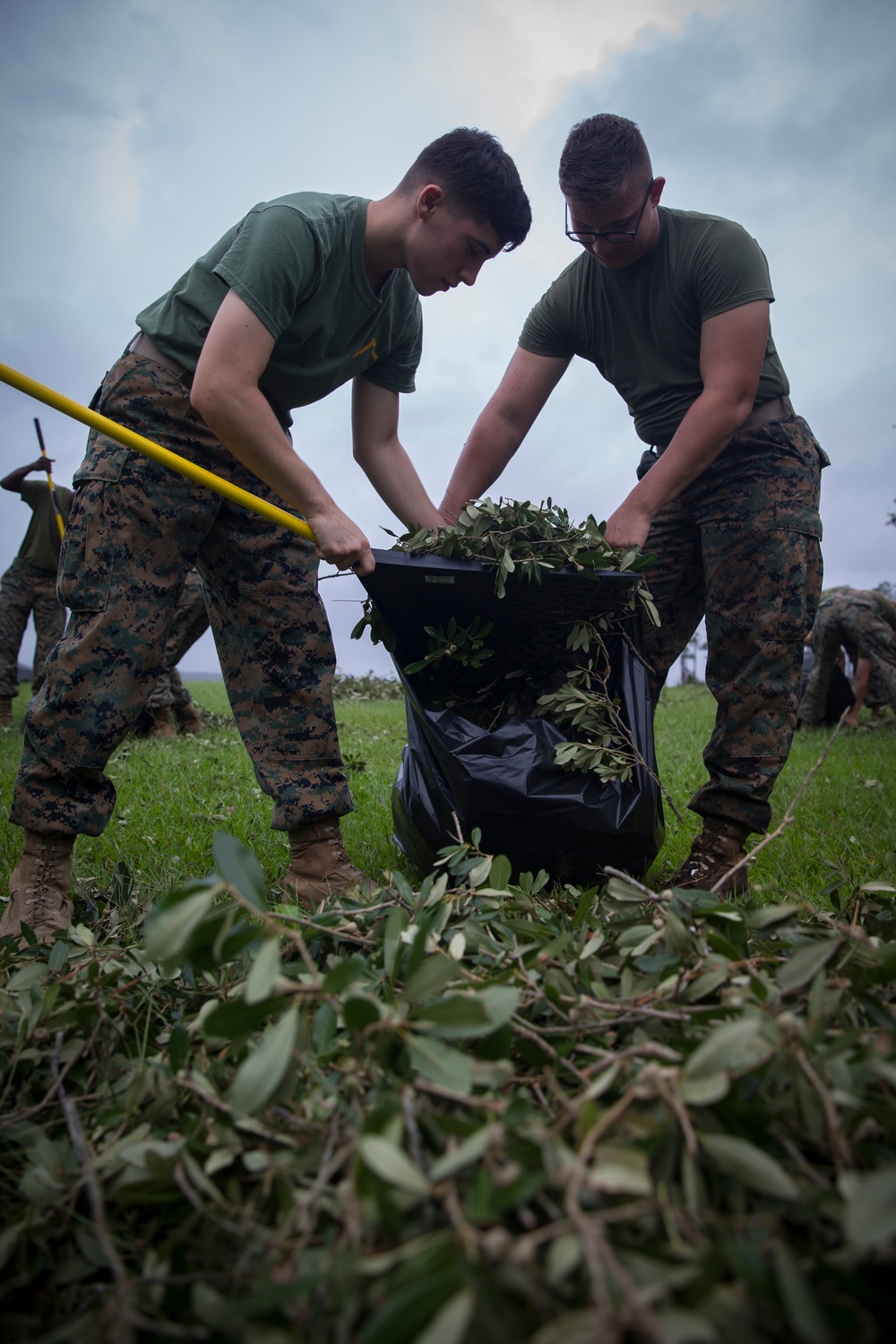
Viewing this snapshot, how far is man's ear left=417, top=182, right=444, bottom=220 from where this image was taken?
2.12 meters

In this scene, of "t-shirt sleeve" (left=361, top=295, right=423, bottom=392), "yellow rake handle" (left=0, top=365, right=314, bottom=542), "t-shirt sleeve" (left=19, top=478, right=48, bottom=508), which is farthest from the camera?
"t-shirt sleeve" (left=19, top=478, right=48, bottom=508)

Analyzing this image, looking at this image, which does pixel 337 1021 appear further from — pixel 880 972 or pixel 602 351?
pixel 602 351

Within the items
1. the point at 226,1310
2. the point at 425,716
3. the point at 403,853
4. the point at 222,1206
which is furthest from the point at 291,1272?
the point at 403,853

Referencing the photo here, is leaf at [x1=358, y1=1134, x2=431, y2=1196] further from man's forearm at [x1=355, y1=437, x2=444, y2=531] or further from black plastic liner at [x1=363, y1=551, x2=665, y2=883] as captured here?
man's forearm at [x1=355, y1=437, x2=444, y2=531]

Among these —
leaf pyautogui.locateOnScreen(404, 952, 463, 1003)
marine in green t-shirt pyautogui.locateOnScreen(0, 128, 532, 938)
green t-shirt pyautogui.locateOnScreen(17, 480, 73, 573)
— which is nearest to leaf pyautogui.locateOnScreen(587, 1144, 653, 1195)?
leaf pyautogui.locateOnScreen(404, 952, 463, 1003)

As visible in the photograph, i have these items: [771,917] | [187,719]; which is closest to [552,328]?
[771,917]

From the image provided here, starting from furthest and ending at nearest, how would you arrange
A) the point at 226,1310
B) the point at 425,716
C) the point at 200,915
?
1. the point at 425,716
2. the point at 200,915
3. the point at 226,1310

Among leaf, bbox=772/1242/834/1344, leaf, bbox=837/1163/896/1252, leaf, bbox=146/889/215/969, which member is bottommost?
leaf, bbox=772/1242/834/1344

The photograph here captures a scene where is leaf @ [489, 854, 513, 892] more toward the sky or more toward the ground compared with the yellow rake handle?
more toward the ground

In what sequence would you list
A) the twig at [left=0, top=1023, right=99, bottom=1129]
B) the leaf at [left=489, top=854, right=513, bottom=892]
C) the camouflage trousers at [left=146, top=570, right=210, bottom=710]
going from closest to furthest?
1. the twig at [left=0, top=1023, right=99, bottom=1129]
2. the leaf at [left=489, top=854, right=513, bottom=892]
3. the camouflage trousers at [left=146, top=570, right=210, bottom=710]

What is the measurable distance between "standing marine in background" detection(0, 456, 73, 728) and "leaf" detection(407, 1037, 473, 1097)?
7335 millimetres

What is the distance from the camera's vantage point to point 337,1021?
979mm

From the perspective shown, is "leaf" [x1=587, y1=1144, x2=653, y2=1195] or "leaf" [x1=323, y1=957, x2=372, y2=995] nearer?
"leaf" [x1=587, y1=1144, x2=653, y2=1195]

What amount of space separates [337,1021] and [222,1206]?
0.79 feet
